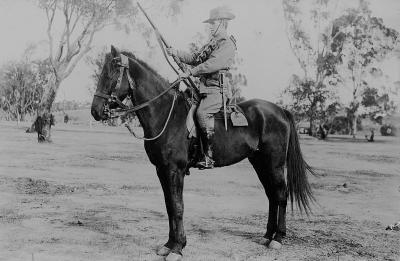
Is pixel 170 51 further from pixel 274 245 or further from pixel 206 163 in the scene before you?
pixel 274 245

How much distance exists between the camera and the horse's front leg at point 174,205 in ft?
17.9

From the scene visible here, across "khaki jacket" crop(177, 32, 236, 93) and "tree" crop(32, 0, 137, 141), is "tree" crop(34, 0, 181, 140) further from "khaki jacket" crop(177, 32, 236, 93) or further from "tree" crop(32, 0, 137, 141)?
"khaki jacket" crop(177, 32, 236, 93)

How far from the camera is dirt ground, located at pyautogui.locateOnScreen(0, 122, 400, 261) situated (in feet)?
18.6

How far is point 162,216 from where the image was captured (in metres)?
7.68

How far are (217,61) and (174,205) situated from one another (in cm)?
189

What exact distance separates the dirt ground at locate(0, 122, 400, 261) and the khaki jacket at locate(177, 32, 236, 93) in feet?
6.95

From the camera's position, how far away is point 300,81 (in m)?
38.8

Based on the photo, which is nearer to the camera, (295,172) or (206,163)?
(206,163)

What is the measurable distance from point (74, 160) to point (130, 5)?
1043cm

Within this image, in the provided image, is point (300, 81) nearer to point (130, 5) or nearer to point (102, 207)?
point (130, 5)

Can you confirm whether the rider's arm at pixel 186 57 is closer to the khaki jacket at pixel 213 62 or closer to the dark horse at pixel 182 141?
the khaki jacket at pixel 213 62

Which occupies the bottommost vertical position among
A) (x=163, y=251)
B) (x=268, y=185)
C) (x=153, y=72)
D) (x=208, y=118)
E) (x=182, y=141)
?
(x=163, y=251)

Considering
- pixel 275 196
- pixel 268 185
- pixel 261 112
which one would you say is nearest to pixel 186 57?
pixel 261 112

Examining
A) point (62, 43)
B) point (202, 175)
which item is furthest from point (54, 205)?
point (62, 43)
